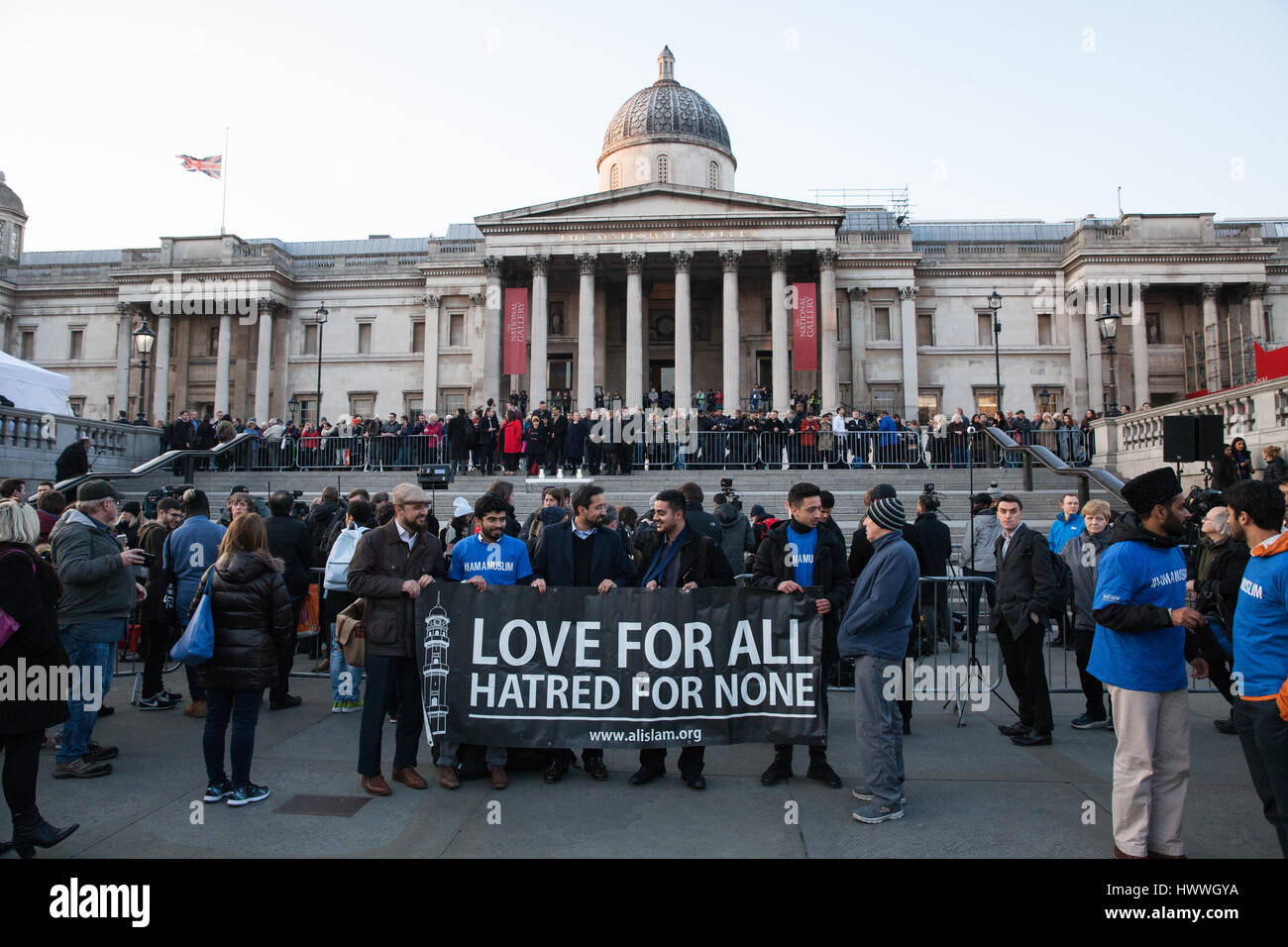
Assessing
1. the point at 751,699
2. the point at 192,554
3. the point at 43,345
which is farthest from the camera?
the point at 43,345

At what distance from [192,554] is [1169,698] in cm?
800

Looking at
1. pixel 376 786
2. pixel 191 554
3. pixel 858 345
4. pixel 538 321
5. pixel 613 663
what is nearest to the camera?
Answer: pixel 376 786

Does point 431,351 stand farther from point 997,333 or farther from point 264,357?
point 997,333

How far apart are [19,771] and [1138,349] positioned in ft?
148

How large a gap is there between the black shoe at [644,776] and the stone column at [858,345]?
35.9 m

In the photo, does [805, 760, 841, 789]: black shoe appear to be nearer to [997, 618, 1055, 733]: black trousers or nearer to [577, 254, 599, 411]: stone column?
[997, 618, 1055, 733]: black trousers

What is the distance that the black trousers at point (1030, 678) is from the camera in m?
7.11

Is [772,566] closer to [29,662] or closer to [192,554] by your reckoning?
[29,662]

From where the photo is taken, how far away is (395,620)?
5.89m

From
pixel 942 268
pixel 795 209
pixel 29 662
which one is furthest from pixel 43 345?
pixel 29 662

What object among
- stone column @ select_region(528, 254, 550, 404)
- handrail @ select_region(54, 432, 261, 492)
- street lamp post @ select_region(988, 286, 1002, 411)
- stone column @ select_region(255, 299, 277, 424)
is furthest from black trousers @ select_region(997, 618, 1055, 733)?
stone column @ select_region(255, 299, 277, 424)

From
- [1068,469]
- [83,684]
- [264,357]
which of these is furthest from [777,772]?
[264,357]

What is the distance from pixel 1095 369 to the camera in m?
40.5
